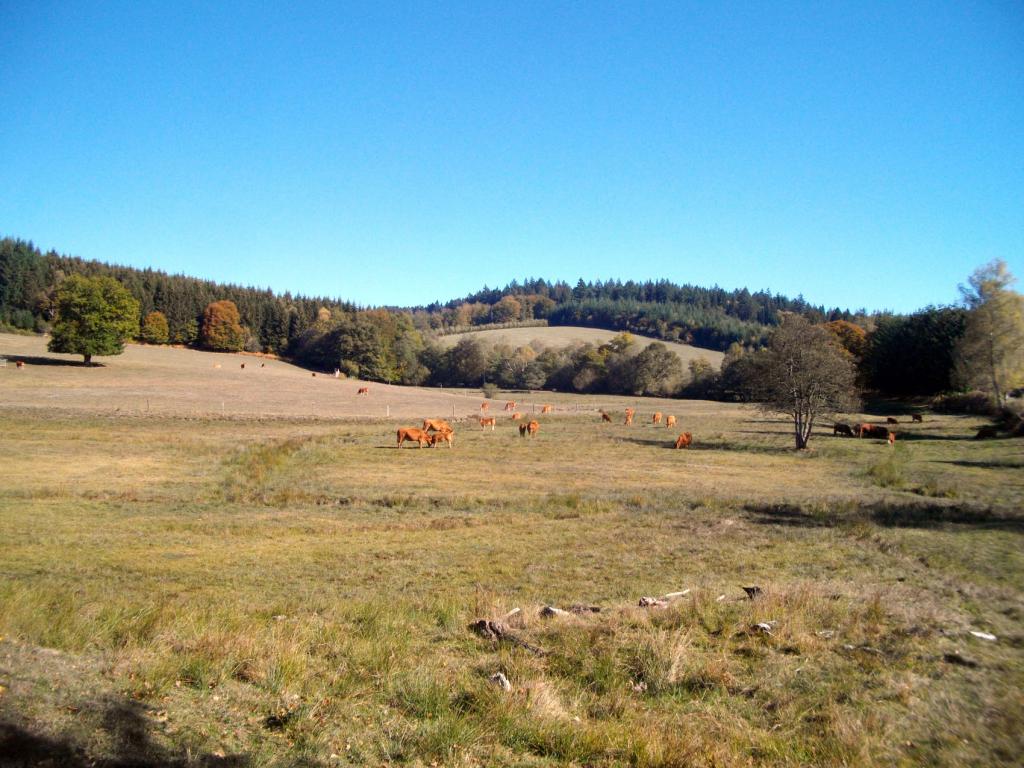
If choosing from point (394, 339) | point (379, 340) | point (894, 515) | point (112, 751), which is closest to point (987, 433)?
point (894, 515)

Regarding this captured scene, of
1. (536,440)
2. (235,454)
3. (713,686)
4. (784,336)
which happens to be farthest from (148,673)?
(784,336)

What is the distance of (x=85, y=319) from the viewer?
73688mm

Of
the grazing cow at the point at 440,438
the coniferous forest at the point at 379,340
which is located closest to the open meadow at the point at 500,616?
the grazing cow at the point at 440,438

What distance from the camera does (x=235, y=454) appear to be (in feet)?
104

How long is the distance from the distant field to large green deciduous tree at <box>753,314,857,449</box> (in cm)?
8804

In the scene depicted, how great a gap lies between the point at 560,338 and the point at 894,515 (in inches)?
5590

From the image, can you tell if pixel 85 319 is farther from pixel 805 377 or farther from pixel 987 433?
pixel 987 433

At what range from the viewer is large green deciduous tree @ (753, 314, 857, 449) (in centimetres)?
4056

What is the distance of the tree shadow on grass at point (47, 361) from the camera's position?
73.4 meters

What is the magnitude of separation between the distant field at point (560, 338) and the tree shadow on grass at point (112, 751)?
5141 inches

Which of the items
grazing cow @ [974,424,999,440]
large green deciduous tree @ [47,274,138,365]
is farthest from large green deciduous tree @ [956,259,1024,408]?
large green deciduous tree @ [47,274,138,365]

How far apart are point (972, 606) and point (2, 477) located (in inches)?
1133

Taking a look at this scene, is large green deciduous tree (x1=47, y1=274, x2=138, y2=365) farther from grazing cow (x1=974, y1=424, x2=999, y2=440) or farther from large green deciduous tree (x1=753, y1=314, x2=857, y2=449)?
grazing cow (x1=974, y1=424, x2=999, y2=440)

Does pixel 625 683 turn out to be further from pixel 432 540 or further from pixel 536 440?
pixel 536 440
